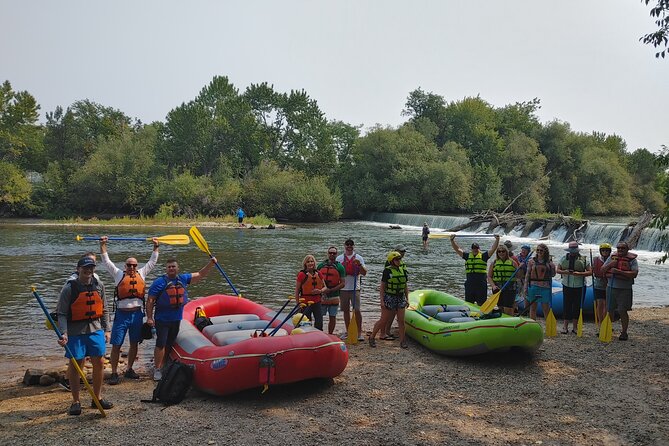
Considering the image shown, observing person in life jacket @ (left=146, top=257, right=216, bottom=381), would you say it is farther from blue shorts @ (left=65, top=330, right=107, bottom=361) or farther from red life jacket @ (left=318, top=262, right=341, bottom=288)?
red life jacket @ (left=318, top=262, right=341, bottom=288)

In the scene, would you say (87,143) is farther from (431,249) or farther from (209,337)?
(209,337)

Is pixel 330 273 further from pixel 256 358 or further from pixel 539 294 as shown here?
pixel 539 294

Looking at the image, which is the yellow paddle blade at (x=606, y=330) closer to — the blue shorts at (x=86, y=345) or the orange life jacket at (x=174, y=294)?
the orange life jacket at (x=174, y=294)

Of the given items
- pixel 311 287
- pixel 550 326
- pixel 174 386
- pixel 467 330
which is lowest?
pixel 174 386

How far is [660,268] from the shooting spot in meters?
17.9

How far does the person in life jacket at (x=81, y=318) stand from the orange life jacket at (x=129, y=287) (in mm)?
899

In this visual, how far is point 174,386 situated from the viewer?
538 cm

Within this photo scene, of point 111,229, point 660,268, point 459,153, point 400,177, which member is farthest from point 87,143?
point 660,268

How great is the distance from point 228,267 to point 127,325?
1139cm

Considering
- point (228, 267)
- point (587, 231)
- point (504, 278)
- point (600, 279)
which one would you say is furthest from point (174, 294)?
point (587, 231)

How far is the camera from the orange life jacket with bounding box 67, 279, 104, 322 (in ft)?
16.0

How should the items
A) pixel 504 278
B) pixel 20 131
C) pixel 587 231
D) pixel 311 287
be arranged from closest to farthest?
1. pixel 311 287
2. pixel 504 278
3. pixel 587 231
4. pixel 20 131

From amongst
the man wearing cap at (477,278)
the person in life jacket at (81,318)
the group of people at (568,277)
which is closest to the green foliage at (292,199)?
the man wearing cap at (477,278)

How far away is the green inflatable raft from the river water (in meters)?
1.85
